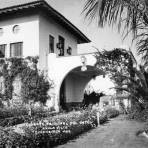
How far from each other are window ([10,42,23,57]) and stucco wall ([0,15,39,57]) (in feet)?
0.70

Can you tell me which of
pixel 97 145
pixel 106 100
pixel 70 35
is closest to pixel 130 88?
pixel 97 145

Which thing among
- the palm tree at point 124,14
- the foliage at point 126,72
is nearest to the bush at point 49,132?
the foliage at point 126,72

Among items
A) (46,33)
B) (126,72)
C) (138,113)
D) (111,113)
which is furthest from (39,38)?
(126,72)

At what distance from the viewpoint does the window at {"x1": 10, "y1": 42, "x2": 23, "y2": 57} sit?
17.8 metres

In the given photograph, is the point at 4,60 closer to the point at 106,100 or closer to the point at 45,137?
the point at 106,100

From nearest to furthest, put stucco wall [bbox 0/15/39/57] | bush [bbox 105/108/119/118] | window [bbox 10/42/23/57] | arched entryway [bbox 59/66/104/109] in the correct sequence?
bush [bbox 105/108/119/118] < stucco wall [bbox 0/15/39/57] < window [bbox 10/42/23/57] < arched entryway [bbox 59/66/104/109]

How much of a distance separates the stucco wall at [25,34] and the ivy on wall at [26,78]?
0.60m

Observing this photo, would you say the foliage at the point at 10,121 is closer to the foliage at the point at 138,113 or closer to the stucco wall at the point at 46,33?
the stucco wall at the point at 46,33

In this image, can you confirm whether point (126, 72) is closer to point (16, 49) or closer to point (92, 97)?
A: point (16, 49)

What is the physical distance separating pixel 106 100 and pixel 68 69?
338cm

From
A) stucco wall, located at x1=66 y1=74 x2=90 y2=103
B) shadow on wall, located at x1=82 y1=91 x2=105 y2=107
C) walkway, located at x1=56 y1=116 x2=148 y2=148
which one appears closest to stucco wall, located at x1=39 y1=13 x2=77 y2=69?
stucco wall, located at x1=66 y1=74 x2=90 y2=103

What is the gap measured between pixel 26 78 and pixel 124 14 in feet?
43.3

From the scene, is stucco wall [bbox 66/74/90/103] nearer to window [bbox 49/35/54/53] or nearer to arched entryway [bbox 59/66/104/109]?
arched entryway [bbox 59/66/104/109]

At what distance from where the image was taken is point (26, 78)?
17.0 m
